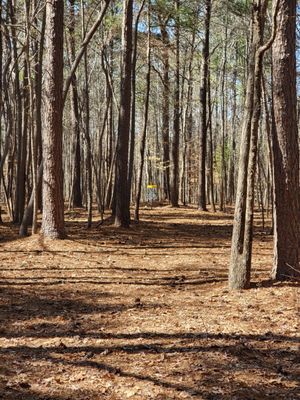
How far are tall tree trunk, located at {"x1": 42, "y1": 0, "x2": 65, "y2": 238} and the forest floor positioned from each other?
95 cm

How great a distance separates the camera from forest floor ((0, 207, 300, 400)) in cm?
371

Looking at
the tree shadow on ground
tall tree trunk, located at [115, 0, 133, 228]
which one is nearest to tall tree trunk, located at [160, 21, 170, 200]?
tall tree trunk, located at [115, 0, 133, 228]

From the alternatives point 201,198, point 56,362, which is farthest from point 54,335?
point 201,198

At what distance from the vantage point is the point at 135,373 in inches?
154

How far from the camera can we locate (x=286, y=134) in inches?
253

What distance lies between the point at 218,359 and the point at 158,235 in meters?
7.73

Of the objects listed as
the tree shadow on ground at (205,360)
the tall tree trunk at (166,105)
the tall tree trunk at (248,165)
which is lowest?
the tree shadow on ground at (205,360)

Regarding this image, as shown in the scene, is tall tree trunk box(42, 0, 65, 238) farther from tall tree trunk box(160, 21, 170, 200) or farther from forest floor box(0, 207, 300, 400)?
tall tree trunk box(160, 21, 170, 200)

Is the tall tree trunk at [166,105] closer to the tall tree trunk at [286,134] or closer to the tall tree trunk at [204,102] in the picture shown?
the tall tree trunk at [204,102]

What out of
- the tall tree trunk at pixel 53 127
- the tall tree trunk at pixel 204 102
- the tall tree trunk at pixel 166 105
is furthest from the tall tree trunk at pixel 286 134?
the tall tree trunk at pixel 204 102

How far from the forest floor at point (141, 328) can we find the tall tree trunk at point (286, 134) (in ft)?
2.77

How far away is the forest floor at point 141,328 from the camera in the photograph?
3.71 metres

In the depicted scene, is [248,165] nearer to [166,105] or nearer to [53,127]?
[53,127]

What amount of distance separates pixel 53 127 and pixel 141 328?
6234 mm
